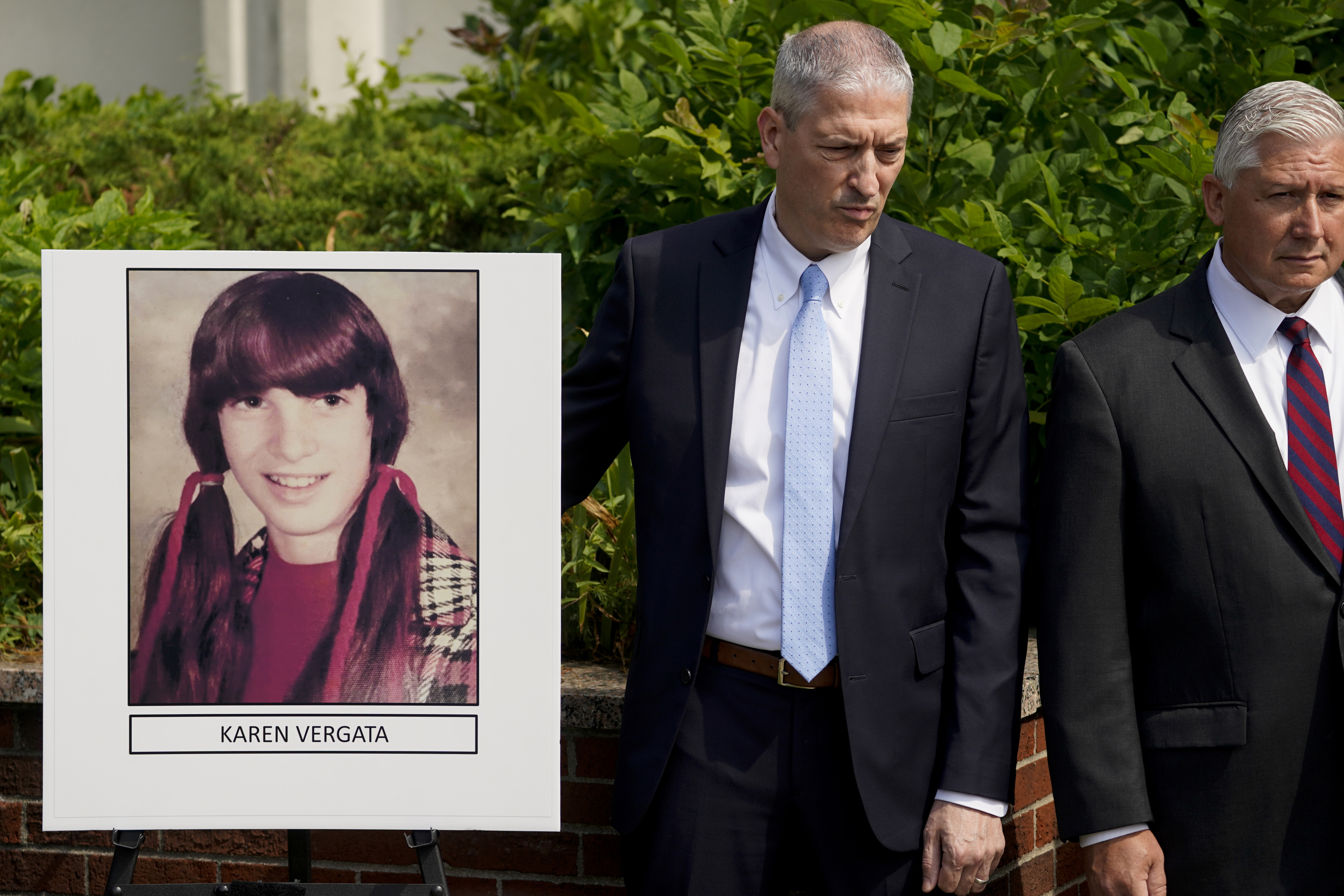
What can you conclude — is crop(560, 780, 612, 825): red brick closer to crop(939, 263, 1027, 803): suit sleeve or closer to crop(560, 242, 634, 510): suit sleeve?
crop(560, 242, 634, 510): suit sleeve

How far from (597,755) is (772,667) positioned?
91 centimetres

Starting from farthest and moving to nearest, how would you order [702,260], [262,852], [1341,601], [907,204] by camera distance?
[907,204] < [262,852] < [702,260] < [1341,601]

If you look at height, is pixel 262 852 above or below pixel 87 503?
below

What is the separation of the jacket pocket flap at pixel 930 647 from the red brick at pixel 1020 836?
0.98 m

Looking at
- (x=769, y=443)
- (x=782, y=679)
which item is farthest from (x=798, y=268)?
(x=782, y=679)

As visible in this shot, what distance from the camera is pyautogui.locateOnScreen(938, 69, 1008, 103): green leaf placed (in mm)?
3389

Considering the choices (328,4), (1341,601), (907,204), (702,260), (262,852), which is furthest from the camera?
(328,4)

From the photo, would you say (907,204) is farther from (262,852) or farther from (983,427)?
(262,852)

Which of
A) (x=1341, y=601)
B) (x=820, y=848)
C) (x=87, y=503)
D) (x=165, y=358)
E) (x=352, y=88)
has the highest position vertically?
(x=352, y=88)

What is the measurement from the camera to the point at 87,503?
235 centimetres

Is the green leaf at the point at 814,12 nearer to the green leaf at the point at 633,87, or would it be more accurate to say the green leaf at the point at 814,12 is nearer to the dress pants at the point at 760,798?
the green leaf at the point at 633,87

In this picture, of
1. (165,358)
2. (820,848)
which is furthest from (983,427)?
(165,358)

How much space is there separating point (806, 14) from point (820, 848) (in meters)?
2.36

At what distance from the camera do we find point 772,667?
2416mm
